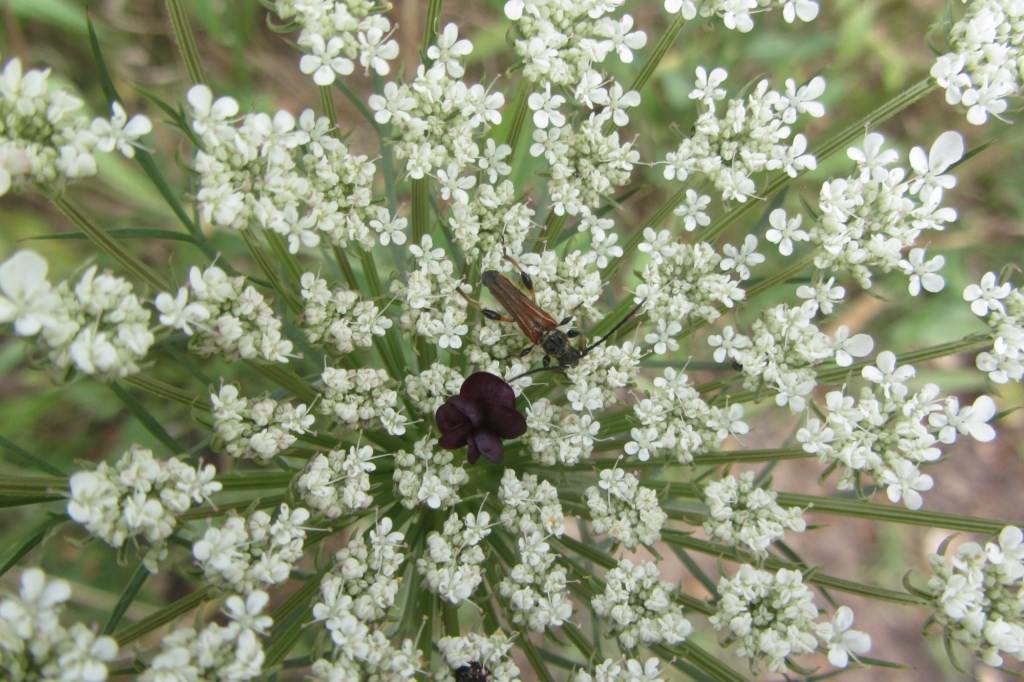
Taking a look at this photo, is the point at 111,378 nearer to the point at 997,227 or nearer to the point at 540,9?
the point at 540,9

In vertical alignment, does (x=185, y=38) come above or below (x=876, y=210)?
below

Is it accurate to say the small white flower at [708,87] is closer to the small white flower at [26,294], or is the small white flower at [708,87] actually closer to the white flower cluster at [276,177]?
the white flower cluster at [276,177]

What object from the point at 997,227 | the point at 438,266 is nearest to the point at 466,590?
the point at 438,266

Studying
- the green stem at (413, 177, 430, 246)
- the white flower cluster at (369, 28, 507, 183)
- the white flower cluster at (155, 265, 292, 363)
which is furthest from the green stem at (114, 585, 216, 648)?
the white flower cluster at (369, 28, 507, 183)

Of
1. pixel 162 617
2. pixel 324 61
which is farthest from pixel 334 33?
pixel 162 617

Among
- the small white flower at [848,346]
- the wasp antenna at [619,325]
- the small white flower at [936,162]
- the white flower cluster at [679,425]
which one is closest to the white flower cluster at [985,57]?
the small white flower at [936,162]

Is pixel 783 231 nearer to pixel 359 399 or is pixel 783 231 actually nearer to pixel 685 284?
pixel 685 284

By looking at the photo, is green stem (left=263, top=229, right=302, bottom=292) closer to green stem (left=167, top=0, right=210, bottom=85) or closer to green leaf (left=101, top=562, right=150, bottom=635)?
green stem (left=167, top=0, right=210, bottom=85)
